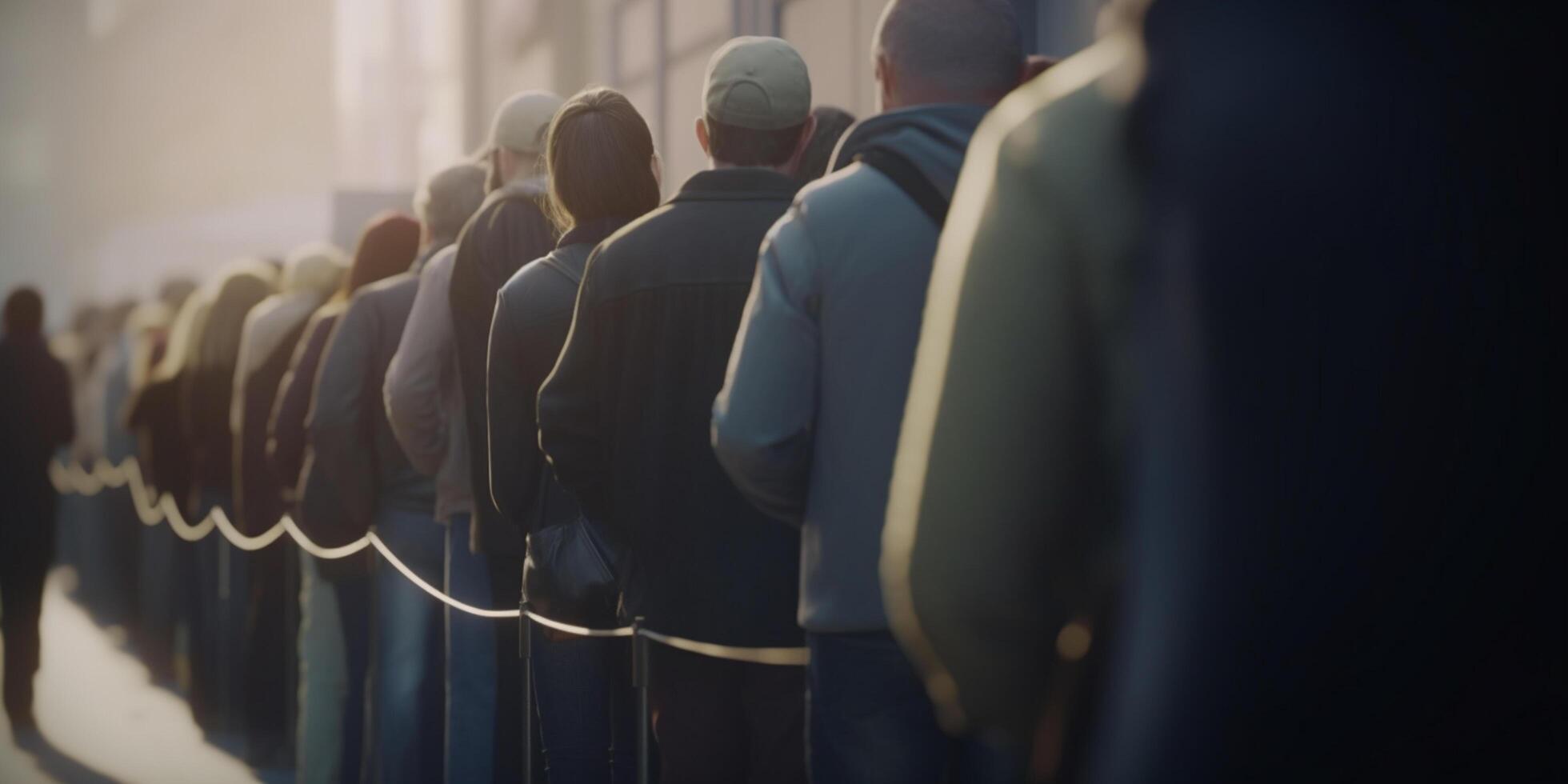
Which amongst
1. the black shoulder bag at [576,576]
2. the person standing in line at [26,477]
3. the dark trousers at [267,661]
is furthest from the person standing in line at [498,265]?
the person standing in line at [26,477]

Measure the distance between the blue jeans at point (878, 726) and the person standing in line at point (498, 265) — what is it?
2156 millimetres

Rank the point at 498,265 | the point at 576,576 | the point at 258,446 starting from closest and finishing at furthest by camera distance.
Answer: the point at 576,576 < the point at 498,265 < the point at 258,446

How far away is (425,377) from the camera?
5.30 meters

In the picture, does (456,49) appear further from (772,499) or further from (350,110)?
(350,110)

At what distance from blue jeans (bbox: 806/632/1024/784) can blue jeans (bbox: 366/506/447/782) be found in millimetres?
2967

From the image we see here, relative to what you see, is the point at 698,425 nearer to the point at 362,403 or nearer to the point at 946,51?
the point at 946,51

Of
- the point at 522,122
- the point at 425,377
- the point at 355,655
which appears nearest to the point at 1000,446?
the point at 522,122

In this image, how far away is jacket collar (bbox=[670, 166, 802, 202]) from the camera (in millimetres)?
3707

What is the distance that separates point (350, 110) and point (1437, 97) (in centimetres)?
4001

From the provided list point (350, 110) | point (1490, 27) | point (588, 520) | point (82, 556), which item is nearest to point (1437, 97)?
point (1490, 27)

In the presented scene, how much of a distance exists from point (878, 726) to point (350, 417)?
3366mm

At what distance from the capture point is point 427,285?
5344 millimetres

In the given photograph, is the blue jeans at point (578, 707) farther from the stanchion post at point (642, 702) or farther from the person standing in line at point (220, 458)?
the person standing in line at point (220, 458)

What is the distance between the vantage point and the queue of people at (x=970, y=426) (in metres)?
1.47
